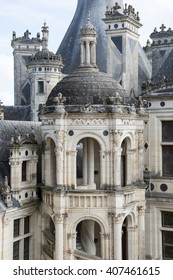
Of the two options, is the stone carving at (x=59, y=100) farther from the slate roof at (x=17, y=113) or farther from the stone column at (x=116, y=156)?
the slate roof at (x=17, y=113)

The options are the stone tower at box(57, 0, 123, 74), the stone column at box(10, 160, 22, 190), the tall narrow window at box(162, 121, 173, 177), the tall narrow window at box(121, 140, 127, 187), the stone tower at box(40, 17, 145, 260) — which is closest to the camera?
the stone tower at box(40, 17, 145, 260)

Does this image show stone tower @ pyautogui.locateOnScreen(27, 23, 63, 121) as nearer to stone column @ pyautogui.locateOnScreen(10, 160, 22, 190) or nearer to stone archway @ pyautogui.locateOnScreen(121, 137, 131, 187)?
stone archway @ pyautogui.locateOnScreen(121, 137, 131, 187)

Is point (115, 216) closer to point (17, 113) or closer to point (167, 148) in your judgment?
point (167, 148)

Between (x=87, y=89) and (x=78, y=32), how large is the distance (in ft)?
58.0

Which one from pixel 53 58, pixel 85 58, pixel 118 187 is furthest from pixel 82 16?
pixel 118 187

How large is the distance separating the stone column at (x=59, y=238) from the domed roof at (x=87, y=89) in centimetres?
539

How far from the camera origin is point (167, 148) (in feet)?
84.6

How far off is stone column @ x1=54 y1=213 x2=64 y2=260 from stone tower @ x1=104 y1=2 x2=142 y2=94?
10.8 m

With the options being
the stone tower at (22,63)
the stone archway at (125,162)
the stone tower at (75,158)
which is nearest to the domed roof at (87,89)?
the stone tower at (75,158)

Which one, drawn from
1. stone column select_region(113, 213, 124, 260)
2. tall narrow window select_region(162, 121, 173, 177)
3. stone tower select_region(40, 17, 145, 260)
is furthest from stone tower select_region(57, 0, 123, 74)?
stone column select_region(113, 213, 124, 260)

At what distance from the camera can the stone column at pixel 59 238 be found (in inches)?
826

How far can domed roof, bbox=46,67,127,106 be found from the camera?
21.2 metres

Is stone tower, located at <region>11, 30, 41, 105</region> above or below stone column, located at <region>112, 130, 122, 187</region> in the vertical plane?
above
